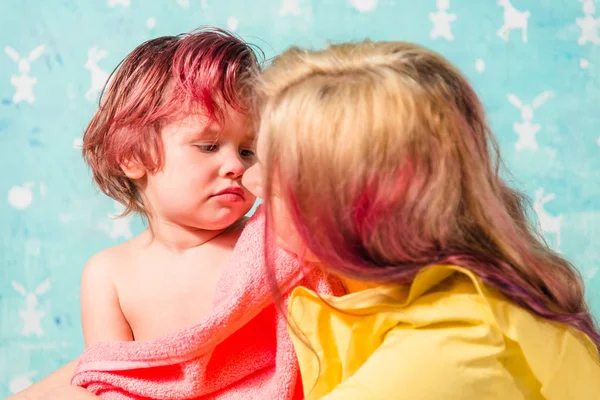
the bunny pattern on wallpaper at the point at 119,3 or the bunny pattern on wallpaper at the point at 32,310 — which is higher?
the bunny pattern on wallpaper at the point at 119,3

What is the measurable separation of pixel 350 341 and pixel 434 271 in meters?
0.16

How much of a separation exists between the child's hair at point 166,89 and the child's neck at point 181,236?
10 centimetres

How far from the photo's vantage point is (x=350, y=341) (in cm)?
100

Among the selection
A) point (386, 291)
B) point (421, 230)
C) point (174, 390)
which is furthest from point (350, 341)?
point (174, 390)

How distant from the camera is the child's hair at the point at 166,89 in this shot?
45.6 inches

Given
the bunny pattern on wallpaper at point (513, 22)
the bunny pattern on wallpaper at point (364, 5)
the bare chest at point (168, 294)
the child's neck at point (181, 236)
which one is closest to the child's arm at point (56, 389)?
the bare chest at point (168, 294)

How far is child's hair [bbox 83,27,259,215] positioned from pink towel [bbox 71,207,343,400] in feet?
A: 0.60

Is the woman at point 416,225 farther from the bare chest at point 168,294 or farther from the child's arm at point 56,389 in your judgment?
the child's arm at point 56,389

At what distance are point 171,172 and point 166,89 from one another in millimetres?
124

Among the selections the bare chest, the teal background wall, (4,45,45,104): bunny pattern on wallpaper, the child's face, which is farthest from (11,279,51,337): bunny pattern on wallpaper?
the child's face

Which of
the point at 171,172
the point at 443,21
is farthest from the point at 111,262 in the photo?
the point at 443,21

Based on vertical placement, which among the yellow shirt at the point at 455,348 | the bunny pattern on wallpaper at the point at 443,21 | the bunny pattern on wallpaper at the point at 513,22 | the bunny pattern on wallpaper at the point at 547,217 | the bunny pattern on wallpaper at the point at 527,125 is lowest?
the yellow shirt at the point at 455,348

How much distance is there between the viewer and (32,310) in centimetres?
191

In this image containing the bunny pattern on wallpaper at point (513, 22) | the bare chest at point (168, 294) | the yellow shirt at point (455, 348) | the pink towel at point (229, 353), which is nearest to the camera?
the yellow shirt at point (455, 348)
